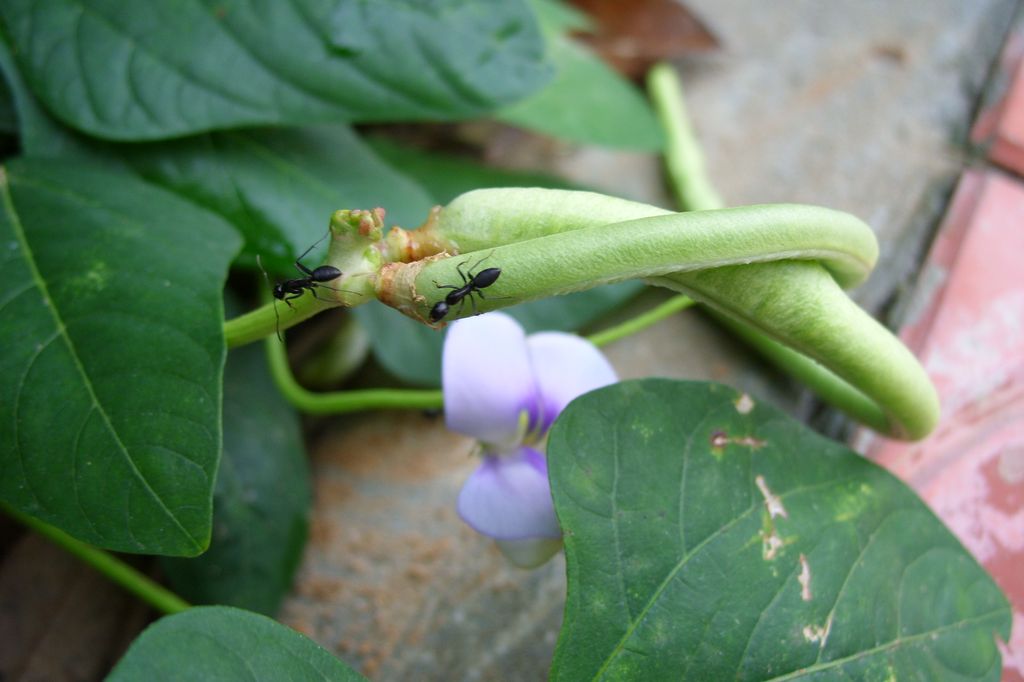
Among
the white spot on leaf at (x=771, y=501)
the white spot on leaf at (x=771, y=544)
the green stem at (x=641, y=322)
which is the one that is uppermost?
the white spot on leaf at (x=771, y=501)

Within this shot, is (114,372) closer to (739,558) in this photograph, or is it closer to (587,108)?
(739,558)

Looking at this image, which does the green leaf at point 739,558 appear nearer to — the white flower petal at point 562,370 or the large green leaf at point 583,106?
the white flower petal at point 562,370

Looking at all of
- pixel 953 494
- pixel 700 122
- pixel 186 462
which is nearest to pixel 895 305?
pixel 953 494

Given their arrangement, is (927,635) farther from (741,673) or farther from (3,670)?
(3,670)

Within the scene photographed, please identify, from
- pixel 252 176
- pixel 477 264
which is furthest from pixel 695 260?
pixel 252 176

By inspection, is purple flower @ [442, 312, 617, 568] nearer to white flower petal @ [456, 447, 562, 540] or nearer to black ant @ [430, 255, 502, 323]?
white flower petal @ [456, 447, 562, 540]

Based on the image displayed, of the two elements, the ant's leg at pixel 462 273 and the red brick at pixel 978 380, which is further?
the red brick at pixel 978 380

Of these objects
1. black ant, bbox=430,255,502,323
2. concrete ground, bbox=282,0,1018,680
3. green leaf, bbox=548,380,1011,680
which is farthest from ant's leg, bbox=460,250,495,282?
concrete ground, bbox=282,0,1018,680

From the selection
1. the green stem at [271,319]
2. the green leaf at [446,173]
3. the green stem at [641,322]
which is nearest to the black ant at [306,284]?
the green stem at [271,319]
